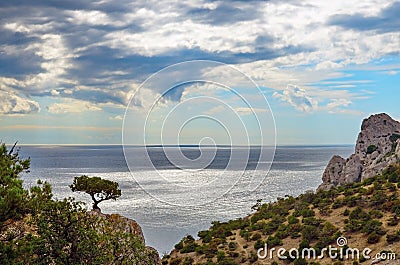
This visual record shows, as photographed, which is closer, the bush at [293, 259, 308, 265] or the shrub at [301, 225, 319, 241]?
the bush at [293, 259, 308, 265]

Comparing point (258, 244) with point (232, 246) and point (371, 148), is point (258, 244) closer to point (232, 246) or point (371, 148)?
point (232, 246)

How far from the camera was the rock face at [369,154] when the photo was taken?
61.8 metres

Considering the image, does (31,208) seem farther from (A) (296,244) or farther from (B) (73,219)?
(A) (296,244)

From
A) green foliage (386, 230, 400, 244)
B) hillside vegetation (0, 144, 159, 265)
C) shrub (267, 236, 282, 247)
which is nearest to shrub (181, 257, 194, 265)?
shrub (267, 236, 282, 247)

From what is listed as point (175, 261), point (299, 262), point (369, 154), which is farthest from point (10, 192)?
point (369, 154)

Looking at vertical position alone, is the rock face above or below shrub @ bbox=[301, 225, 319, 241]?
above

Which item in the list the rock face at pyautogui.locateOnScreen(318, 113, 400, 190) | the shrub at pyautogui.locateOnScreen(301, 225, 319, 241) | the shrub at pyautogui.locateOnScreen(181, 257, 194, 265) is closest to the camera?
the shrub at pyautogui.locateOnScreen(301, 225, 319, 241)

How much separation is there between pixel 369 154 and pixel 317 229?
31778mm

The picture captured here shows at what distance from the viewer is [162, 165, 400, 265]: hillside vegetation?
3472 centimetres

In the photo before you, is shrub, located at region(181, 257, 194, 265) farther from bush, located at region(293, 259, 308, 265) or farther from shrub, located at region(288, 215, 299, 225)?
shrub, located at region(288, 215, 299, 225)

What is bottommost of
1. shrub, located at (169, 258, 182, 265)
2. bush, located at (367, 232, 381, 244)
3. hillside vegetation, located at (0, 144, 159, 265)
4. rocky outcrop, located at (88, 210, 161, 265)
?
shrub, located at (169, 258, 182, 265)

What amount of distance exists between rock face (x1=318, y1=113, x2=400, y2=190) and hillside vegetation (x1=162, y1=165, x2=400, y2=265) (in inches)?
429

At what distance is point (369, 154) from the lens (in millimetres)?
66375

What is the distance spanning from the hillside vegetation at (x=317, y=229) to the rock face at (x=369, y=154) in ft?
35.7
